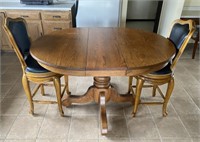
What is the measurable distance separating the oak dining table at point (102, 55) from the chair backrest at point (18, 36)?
0.14 meters

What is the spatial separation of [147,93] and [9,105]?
65.9 inches

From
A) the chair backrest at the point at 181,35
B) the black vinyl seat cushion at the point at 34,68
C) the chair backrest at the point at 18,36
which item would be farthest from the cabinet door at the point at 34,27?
the chair backrest at the point at 181,35

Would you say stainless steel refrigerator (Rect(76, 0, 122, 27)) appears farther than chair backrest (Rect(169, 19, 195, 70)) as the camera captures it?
Yes

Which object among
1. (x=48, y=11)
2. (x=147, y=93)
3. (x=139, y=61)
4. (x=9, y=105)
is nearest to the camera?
(x=139, y=61)

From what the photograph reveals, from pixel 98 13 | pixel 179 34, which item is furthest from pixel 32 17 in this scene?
pixel 179 34

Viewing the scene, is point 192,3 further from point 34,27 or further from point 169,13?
point 34,27

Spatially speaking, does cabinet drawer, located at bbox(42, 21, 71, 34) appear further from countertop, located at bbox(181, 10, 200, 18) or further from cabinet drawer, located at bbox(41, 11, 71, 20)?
countertop, located at bbox(181, 10, 200, 18)

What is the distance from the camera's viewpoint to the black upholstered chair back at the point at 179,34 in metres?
1.57

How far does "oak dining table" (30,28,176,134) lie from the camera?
3.87 ft

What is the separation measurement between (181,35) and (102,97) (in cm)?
96

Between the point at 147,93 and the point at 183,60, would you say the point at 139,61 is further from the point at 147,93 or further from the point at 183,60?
the point at 183,60

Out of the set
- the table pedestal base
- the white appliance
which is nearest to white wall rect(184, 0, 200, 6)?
the white appliance

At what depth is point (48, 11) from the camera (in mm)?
2822

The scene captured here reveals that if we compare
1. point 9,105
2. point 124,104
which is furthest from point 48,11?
point 124,104
